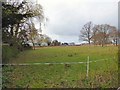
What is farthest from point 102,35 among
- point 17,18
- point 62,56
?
point 17,18

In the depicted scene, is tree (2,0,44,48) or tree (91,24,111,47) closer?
tree (2,0,44,48)

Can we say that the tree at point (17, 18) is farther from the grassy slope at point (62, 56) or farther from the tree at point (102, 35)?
the tree at point (102, 35)

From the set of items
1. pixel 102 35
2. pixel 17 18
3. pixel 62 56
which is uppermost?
pixel 17 18

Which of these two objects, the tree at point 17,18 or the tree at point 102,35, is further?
the tree at point 102,35

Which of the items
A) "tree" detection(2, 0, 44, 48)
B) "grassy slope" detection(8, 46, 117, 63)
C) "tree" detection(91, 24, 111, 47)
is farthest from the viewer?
"tree" detection(91, 24, 111, 47)

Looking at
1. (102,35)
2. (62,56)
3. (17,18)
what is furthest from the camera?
(102,35)

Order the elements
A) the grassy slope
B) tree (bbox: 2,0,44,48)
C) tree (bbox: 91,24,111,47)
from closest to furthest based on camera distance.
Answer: tree (bbox: 2,0,44,48) → the grassy slope → tree (bbox: 91,24,111,47)

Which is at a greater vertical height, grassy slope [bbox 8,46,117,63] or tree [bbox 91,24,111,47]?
tree [bbox 91,24,111,47]

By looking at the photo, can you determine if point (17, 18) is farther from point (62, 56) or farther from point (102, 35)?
point (102, 35)

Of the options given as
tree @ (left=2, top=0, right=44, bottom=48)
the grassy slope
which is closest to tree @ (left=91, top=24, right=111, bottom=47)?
the grassy slope

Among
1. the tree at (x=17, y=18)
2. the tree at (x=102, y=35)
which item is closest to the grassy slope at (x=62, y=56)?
the tree at (x=17, y=18)

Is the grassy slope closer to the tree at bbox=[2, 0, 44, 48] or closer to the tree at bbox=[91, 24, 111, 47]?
the tree at bbox=[2, 0, 44, 48]

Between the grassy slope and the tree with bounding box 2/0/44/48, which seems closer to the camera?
the tree with bounding box 2/0/44/48

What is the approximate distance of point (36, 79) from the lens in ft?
39.8
